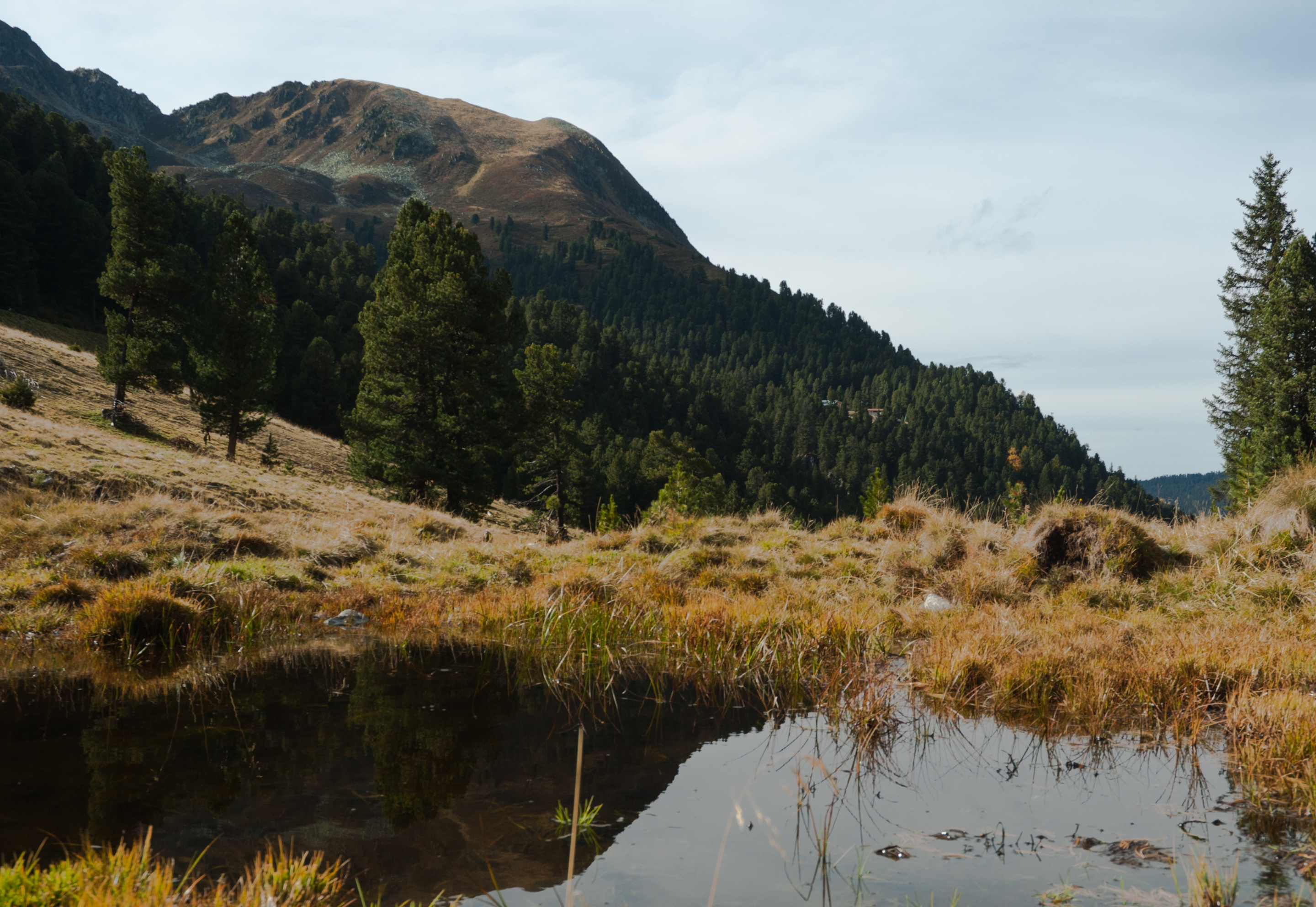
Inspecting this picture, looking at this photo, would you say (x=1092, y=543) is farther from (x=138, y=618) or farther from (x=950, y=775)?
(x=138, y=618)

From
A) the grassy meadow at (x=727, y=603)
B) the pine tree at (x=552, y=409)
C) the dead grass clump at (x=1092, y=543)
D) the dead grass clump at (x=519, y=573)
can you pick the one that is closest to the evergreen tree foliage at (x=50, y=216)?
the pine tree at (x=552, y=409)

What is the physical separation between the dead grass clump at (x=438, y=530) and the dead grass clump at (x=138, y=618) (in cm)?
793

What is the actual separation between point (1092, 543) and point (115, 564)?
16119 mm

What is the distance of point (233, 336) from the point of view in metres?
36.7

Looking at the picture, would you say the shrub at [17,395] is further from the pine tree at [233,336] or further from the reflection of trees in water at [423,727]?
the reflection of trees in water at [423,727]

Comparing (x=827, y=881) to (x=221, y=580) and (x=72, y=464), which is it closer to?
(x=221, y=580)

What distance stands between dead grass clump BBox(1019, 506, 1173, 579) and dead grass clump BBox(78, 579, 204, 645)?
1311 cm

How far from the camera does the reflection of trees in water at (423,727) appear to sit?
5.25 metres

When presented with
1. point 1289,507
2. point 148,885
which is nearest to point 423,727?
point 148,885

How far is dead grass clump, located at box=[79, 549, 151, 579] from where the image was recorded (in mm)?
11508

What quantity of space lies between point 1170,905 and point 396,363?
29177mm

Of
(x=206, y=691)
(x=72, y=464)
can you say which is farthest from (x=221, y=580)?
(x=72, y=464)

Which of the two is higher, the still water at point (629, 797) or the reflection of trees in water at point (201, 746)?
the still water at point (629, 797)

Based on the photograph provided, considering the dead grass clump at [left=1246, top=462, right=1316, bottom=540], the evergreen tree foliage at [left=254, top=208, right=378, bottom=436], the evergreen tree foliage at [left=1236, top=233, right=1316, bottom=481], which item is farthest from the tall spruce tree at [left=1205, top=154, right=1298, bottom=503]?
the evergreen tree foliage at [left=254, top=208, right=378, bottom=436]
